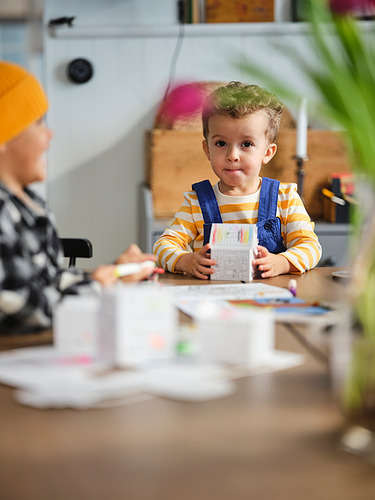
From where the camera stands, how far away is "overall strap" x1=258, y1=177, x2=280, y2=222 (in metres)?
1.88

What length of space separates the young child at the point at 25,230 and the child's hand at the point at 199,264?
1.35ft

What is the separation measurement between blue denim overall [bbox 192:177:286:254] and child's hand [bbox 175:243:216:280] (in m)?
0.20

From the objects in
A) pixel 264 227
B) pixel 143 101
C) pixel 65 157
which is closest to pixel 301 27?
pixel 143 101

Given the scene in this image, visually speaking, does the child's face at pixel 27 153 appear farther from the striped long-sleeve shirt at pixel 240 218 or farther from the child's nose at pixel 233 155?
the child's nose at pixel 233 155

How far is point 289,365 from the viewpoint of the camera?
0.89 m

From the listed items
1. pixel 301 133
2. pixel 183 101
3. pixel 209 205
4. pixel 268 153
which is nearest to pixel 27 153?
pixel 183 101

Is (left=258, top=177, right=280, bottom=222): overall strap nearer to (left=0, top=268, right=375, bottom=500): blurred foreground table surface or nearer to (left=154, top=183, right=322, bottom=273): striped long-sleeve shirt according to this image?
(left=154, top=183, right=322, bottom=273): striped long-sleeve shirt

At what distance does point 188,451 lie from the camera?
25.1 inches

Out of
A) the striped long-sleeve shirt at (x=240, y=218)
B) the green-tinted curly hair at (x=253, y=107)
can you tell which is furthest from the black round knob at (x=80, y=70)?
the striped long-sleeve shirt at (x=240, y=218)

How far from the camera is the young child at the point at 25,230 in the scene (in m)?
1.02

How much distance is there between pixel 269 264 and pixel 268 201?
315 mm

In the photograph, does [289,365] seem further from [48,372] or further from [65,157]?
[65,157]

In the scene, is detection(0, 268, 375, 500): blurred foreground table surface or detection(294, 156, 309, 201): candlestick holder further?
detection(294, 156, 309, 201): candlestick holder

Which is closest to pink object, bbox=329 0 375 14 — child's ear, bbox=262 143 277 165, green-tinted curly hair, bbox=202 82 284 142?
green-tinted curly hair, bbox=202 82 284 142
